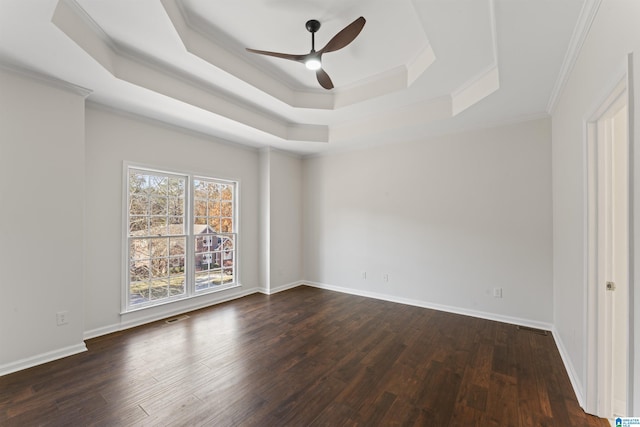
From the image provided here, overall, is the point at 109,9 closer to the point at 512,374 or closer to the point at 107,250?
the point at 107,250

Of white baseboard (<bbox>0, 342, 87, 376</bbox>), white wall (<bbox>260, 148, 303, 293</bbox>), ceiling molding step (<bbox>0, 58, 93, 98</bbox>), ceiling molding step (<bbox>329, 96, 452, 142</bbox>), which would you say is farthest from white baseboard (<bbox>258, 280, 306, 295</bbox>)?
ceiling molding step (<bbox>0, 58, 93, 98</bbox>)

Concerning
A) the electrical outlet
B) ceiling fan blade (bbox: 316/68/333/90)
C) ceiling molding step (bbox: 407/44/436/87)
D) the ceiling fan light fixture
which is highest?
ceiling molding step (bbox: 407/44/436/87)

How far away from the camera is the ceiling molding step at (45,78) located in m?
2.34

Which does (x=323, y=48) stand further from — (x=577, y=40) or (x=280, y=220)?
(x=280, y=220)

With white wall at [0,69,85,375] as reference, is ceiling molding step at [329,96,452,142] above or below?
above

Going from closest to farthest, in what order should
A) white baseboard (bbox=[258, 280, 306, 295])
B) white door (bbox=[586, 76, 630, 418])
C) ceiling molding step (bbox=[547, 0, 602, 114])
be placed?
ceiling molding step (bbox=[547, 0, 602, 114]) < white door (bbox=[586, 76, 630, 418]) < white baseboard (bbox=[258, 280, 306, 295])

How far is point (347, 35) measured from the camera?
2137 mm

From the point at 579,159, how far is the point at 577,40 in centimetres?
88

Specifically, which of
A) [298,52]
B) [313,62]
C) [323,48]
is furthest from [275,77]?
[323,48]

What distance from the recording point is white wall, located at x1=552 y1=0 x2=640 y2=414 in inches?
47.6

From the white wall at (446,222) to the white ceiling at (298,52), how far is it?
51 cm

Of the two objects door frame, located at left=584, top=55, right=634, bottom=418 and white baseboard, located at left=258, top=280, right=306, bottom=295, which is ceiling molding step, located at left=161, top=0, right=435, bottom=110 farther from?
white baseboard, located at left=258, top=280, right=306, bottom=295

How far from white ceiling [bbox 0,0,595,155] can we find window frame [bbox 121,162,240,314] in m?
0.75

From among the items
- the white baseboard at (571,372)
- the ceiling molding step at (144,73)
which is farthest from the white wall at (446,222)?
the ceiling molding step at (144,73)
